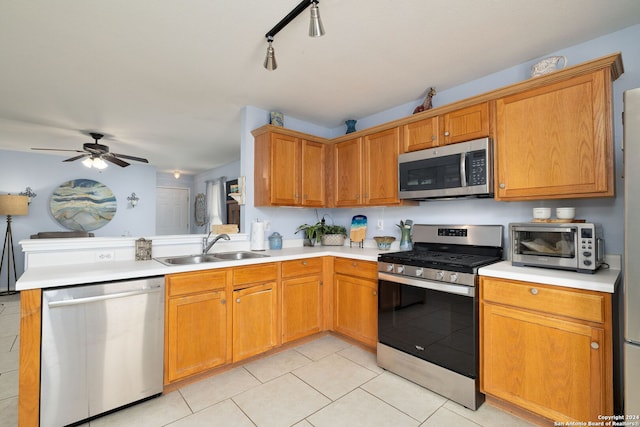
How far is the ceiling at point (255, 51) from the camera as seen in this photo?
5.58 ft

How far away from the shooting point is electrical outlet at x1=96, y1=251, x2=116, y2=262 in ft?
7.15

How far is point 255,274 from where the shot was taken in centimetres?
244

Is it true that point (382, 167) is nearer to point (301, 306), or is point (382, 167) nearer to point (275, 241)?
point (275, 241)

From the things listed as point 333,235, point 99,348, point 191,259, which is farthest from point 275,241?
point 99,348

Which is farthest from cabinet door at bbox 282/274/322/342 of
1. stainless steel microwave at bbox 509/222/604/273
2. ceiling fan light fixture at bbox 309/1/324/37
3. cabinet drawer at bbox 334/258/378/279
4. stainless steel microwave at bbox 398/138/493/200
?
ceiling fan light fixture at bbox 309/1/324/37

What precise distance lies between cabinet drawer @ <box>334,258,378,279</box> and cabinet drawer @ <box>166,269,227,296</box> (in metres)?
1.14

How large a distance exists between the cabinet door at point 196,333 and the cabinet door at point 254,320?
0.11 meters

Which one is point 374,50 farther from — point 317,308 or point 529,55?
point 317,308

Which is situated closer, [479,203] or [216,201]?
[479,203]

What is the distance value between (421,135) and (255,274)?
189cm

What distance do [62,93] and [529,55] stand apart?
4.19 metres

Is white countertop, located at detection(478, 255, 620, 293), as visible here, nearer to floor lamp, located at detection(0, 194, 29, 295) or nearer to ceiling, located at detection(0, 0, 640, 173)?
ceiling, located at detection(0, 0, 640, 173)

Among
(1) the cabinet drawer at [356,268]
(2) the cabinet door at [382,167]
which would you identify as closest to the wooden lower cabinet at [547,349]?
(1) the cabinet drawer at [356,268]

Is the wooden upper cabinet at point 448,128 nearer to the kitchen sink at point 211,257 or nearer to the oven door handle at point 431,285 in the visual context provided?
the oven door handle at point 431,285
